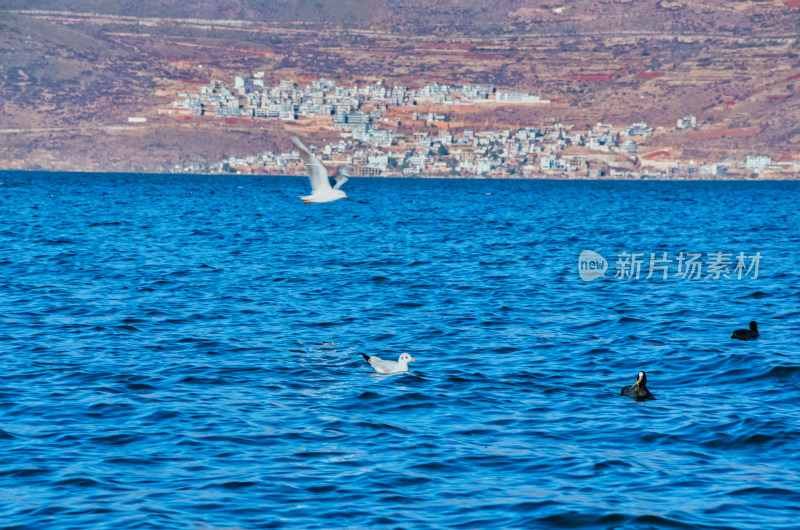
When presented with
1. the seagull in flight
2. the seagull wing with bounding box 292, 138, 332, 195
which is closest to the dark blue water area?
the seagull in flight

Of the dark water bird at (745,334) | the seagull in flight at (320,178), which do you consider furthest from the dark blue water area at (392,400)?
the seagull in flight at (320,178)

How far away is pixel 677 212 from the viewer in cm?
8738

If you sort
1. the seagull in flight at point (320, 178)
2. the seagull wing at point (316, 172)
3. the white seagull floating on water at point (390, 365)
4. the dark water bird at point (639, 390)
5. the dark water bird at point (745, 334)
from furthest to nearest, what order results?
the seagull in flight at point (320, 178) < the seagull wing at point (316, 172) < the dark water bird at point (745, 334) < the white seagull floating on water at point (390, 365) < the dark water bird at point (639, 390)

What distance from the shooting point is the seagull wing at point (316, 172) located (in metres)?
22.8

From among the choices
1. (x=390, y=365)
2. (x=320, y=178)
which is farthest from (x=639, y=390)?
(x=320, y=178)

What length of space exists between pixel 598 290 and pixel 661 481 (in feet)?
60.9

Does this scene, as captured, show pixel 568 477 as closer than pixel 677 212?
Yes

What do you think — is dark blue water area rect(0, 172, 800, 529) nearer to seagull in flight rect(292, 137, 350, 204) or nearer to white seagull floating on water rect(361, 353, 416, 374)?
white seagull floating on water rect(361, 353, 416, 374)

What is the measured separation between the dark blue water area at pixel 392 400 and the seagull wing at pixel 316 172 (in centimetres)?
338

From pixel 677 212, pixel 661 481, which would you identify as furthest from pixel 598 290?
pixel 677 212

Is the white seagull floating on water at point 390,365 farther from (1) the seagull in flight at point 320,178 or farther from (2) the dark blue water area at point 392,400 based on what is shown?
(1) the seagull in flight at point 320,178

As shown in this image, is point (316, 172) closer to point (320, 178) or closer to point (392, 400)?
point (320, 178)

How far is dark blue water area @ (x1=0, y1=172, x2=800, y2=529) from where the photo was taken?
33.9 ft

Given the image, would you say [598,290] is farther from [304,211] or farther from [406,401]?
[304,211]
